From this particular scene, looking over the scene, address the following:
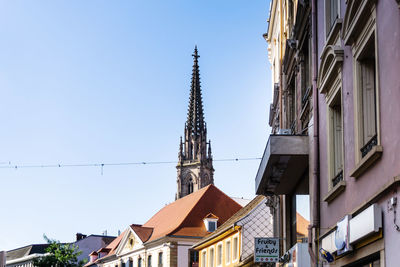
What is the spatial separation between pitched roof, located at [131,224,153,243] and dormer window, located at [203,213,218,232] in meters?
6.18

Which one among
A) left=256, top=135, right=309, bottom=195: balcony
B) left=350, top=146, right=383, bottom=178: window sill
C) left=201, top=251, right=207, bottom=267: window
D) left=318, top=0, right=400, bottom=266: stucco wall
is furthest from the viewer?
left=201, top=251, right=207, bottom=267: window

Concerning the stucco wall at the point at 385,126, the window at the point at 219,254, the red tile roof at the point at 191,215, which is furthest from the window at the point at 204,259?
the stucco wall at the point at 385,126

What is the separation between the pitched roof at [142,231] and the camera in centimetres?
6273

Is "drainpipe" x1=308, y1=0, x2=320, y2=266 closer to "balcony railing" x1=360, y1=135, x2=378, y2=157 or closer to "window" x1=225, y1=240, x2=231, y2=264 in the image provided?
"balcony railing" x1=360, y1=135, x2=378, y2=157

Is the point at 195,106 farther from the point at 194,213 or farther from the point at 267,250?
the point at 267,250

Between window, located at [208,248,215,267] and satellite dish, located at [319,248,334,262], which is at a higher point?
window, located at [208,248,215,267]

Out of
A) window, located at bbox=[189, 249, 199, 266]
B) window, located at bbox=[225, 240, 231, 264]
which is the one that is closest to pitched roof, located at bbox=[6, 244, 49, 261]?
window, located at bbox=[189, 249, 199, 266]

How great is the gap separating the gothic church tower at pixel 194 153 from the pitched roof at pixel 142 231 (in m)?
56.5

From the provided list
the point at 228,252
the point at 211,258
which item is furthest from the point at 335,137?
the point at 211,258

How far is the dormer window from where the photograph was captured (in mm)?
58938

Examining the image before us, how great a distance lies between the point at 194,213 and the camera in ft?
200

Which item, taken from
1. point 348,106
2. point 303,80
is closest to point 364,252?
point 348,106

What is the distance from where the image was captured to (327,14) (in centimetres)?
1422

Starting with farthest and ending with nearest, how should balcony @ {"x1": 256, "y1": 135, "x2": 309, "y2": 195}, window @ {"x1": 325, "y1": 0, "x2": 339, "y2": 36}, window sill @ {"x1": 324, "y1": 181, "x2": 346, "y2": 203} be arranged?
balcony @ {"x1": 256, "y1": 135, "x2": 309, "y2": 195} < window @ {"x1": 325, "y1": 0, "x2": 339, "y2": 36} < window sill @ {"x1": 324, "y1": 181, "x2": 346, "y2": 203}
